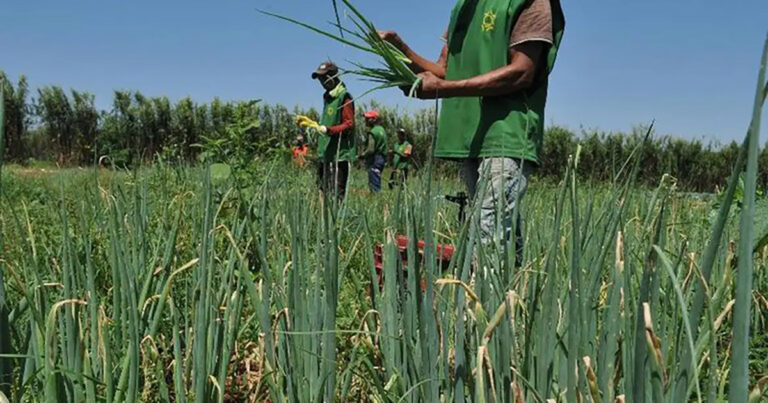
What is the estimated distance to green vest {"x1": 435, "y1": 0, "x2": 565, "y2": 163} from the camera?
1.89 meters

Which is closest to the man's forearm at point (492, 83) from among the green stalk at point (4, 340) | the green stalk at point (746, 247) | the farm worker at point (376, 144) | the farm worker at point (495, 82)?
the farm worker at point (495, 82)

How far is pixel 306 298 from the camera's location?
0.82 metres

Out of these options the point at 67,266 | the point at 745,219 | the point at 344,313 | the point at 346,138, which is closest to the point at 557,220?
the point at 745,219

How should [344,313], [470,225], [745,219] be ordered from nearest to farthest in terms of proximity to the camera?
[745,219] < [470,225] < [344,313]

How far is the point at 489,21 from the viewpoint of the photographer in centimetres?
191

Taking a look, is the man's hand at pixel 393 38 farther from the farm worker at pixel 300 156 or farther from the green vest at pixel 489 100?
the farm worker at pixel 300 156

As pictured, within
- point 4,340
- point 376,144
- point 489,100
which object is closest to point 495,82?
point 489,100

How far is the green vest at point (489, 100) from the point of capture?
1890mm

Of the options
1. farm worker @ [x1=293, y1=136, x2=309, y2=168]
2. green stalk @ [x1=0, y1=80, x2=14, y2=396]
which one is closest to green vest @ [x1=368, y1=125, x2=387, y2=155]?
farm worker @ [x1=293, y1=136, x2=309, y2=168]

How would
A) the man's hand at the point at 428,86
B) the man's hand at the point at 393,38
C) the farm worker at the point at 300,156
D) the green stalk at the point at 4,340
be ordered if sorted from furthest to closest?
1. the farm worker at the point at 300,156
2. the man's hand at the point at 393,38
3. the man's hand at the point at 428,86
4. the green stalk at the point at 4,340

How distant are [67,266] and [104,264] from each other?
0.89m

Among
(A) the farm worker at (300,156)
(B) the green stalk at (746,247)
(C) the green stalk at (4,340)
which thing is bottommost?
(C) the green stalk at (4,340)

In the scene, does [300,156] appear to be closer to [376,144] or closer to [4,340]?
[4,340]

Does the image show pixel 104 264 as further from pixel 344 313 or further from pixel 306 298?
pixel 306 298
